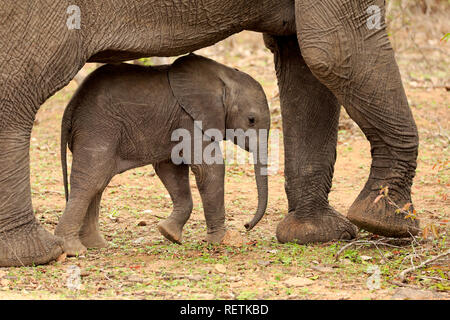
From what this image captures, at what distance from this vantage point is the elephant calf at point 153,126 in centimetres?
459

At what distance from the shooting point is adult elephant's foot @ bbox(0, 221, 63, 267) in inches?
165

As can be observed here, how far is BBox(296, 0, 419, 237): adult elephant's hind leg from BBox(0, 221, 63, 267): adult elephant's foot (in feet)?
5.44

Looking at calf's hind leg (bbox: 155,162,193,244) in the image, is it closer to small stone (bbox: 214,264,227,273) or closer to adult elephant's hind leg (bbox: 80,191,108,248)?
adult elephant's hind leg (bbox: 80,191,108,248)

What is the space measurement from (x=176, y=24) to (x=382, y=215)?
154cm

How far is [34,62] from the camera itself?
407 centimetres

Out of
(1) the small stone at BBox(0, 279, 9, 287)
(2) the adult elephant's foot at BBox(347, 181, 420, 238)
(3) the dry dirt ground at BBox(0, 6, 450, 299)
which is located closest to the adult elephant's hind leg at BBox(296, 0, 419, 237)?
(2) the adult elephant's foot at BBox(347, 181, 420, 238)

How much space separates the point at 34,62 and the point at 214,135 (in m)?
1.19

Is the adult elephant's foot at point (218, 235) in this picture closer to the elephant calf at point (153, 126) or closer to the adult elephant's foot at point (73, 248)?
the elephant calf at point (153, 126)

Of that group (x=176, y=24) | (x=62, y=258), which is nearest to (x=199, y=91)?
(x=176, y=24)

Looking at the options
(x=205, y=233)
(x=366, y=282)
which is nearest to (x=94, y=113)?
(x=205, y=233)

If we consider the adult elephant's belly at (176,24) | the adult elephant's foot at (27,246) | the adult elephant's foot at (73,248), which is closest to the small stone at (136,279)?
the adult elephant's foot at (27,246)

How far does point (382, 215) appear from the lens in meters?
4.59

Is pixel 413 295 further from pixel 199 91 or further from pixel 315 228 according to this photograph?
pixel 199 91
